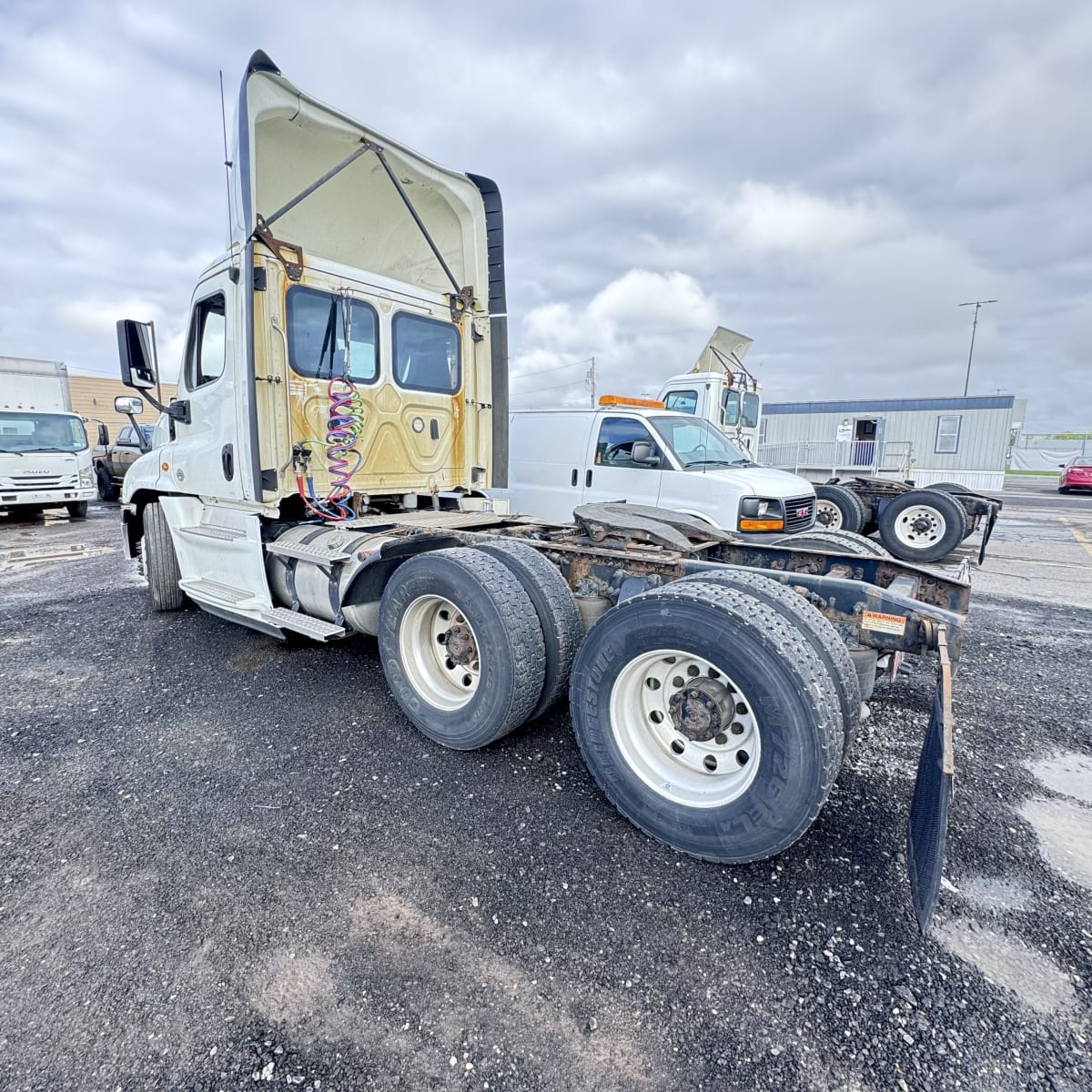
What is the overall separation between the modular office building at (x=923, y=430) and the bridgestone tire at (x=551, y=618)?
20063 millimetres

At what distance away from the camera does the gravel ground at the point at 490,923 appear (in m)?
1.67

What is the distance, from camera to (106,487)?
58.9 feet

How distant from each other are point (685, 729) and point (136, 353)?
15.5 ft

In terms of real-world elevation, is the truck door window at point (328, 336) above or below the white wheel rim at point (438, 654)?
above

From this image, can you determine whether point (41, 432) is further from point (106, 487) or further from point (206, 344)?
point (206, 344)

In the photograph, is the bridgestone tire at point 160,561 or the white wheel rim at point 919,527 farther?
the white wheel rim at point 919,527

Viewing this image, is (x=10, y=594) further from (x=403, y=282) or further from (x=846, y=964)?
(x=846, y=964)

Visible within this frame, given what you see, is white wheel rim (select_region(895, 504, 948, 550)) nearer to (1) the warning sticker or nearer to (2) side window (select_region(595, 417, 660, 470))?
(2) side window (select_region(595, 417, 660, 470))

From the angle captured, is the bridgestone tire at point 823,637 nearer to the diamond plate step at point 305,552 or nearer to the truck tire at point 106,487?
the diamond plate step at point 305,552

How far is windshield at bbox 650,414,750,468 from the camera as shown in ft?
22.3

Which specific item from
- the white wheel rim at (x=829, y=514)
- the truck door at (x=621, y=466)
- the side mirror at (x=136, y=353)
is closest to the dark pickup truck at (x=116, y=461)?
the side mirror at (x=136, y=353)

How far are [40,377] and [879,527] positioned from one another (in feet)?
56.5

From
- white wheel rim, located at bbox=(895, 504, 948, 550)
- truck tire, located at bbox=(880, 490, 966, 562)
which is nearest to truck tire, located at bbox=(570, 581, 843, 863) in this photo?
truck tire, located at bbox=(880, 490, 966, 562)

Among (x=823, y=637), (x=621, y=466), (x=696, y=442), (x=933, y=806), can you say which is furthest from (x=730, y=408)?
(x=933, y=806)
